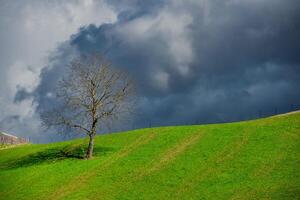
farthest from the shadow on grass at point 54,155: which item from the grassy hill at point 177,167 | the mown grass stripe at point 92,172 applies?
the mown grass stripe at point 92,172

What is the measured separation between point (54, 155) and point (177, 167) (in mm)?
28601

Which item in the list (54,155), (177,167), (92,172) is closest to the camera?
(177,167)

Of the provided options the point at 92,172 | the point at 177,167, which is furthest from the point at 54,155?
the point at 177,167

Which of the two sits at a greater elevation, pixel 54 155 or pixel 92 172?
pixel 54 155

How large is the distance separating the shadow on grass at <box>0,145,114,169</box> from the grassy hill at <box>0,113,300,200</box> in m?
0.22

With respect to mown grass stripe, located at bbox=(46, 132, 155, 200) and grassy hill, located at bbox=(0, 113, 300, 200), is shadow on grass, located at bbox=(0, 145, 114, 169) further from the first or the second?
mown grass stripe, located at bbox=(46, 132, 155, 200)

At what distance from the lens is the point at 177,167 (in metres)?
65.6

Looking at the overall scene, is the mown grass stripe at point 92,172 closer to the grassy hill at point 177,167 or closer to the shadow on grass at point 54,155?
the grassy hill at point 177,167

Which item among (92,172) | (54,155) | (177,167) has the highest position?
(54,155)

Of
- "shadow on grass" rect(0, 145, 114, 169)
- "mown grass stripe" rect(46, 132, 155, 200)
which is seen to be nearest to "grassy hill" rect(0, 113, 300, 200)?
"mown grass stripe" rect(46, 132, 155, 200)

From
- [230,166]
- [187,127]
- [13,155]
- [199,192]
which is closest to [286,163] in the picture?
[230,166]

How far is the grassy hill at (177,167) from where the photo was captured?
5622 centimetres

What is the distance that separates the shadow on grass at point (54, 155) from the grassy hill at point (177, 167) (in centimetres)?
22

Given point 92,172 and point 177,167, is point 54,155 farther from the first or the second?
point 177,167
